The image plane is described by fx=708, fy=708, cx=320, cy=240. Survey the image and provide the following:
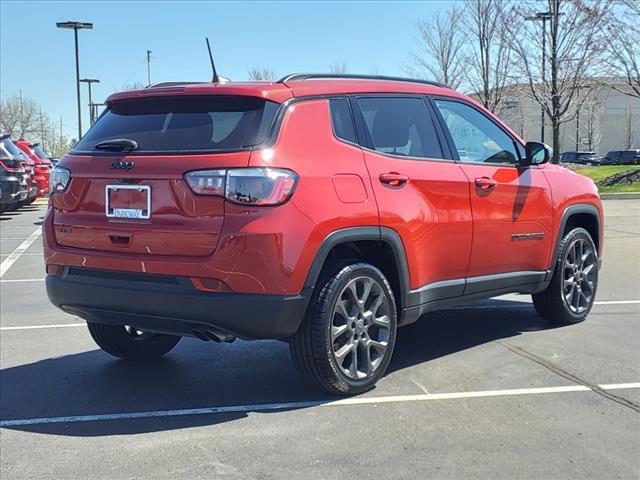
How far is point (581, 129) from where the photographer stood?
65.8m

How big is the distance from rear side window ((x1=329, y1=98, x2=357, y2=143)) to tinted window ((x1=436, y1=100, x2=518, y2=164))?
0.98 metres

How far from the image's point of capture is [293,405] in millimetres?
4176

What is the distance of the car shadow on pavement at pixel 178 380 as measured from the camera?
4043 mm

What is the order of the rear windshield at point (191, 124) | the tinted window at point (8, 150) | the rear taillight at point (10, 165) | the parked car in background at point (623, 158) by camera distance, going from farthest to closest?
the parked car in background at point (623, 158) → the tinted window at point (8, 150) → the rear taillight at point (10, 165) → the rear windshield at point (191, 124)

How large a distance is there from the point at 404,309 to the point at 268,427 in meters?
1.20

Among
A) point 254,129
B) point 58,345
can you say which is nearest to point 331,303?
point 254,129

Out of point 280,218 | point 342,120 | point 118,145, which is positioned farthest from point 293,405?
point 118,145

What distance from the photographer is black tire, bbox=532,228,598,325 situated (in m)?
5.80

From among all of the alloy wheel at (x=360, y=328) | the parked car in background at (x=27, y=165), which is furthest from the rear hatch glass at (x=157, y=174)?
the parked car in background at (x=27, y=165)

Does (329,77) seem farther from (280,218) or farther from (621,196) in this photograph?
(621,196)

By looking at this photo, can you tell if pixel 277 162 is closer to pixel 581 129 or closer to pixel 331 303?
pixel 331 303

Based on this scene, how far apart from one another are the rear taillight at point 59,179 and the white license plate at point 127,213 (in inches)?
18.0

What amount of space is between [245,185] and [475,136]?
7.41 feet

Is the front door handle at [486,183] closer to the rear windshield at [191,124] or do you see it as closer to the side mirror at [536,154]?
the side mirror at [536,154]
